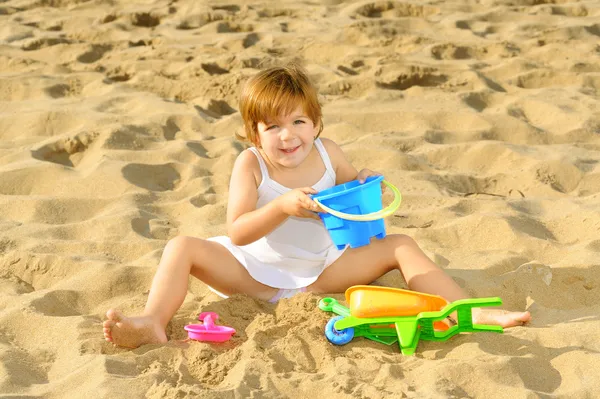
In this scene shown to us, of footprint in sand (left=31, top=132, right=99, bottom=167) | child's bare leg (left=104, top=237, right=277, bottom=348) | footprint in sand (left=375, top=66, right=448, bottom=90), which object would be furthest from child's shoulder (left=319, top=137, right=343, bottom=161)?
footprint in sand (left=375, top=66, right=448, bottom=90)

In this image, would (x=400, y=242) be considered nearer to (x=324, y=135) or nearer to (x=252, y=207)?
(x=252, y=207)

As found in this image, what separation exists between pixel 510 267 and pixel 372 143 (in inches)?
52.4

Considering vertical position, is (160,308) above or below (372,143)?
above

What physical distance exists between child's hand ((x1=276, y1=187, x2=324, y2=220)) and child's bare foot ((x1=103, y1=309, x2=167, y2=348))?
1.69 ft

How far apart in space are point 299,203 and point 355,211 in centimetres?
17

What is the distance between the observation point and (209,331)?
2.46 m

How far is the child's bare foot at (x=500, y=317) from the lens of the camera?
100 inches

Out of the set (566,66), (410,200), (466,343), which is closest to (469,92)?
(566,66)

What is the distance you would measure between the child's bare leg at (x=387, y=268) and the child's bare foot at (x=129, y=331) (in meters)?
0.59

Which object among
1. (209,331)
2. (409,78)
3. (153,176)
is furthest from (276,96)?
(409,78)

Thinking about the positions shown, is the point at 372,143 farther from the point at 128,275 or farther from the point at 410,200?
the point at 128,275

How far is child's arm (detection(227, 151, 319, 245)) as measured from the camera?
2.56 m

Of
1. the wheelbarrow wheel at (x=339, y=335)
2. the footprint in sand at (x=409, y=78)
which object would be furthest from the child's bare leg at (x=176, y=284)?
the footprint in sand at (x=409, y=78)

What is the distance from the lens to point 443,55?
217 inches
